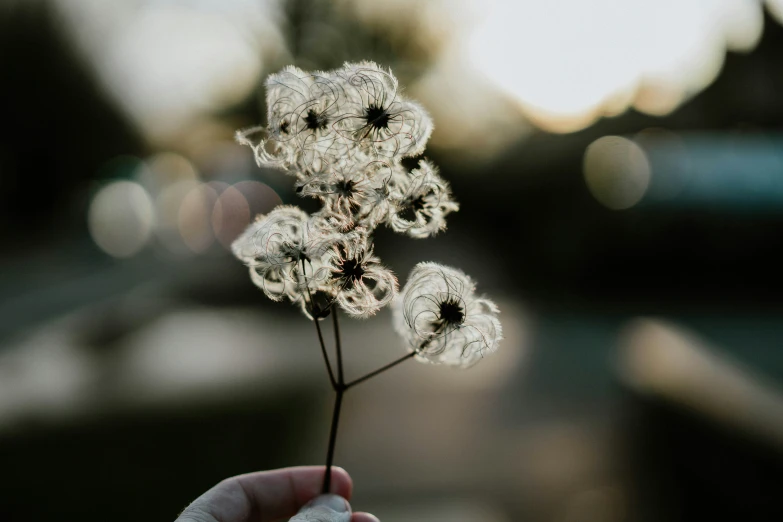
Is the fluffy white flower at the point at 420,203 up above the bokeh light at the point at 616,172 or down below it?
below

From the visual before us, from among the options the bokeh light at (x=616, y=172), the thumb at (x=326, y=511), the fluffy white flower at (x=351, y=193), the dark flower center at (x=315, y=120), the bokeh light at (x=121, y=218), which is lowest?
the thumb at (x=326, y=511)

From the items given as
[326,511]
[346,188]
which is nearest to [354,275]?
[346,188]

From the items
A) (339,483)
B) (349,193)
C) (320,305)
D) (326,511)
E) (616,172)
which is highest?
(616,172)

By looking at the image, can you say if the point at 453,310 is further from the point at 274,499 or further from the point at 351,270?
the point at 274,499

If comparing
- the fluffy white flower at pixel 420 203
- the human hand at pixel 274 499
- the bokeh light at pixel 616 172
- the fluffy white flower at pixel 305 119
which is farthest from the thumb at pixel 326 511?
the bokeh light at pixel 616 172

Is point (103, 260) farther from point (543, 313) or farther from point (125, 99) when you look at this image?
point (543, 313)

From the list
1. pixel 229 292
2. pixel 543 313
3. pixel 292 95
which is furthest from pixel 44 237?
pixel 292 95

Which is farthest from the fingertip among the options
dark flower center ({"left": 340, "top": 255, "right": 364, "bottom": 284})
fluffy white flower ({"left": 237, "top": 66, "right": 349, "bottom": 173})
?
fluffy white flower ({"left": 237, "top": 66, "right": 349, "bottom": 173})

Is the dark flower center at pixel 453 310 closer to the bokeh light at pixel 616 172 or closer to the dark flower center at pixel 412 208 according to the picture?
the dark flower center at pixel 412 208
